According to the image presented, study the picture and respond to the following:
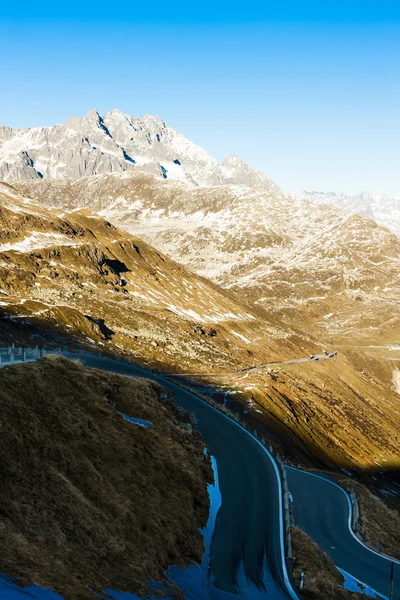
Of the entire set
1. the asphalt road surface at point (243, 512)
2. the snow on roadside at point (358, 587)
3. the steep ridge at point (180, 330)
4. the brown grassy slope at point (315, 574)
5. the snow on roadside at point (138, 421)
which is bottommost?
the snow on roadside at point (358, 587)

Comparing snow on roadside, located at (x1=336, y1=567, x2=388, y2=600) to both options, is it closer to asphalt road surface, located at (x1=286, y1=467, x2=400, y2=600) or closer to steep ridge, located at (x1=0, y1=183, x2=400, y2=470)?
asphalt road surface, located at (x1=286, y1=467, x2=400, y2=600)

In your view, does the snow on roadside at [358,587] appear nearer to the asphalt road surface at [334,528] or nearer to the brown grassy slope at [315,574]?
the brown grassy slope at [315,574]

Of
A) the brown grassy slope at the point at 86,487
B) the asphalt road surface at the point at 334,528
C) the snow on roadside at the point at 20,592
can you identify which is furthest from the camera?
the asphalt road surface at the point at 334,528

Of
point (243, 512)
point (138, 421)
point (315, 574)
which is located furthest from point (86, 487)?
point (315, 574)

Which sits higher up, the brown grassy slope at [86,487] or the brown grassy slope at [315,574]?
the brown grassy slope at [86,487]

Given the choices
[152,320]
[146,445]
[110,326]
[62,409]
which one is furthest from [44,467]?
[152,320]

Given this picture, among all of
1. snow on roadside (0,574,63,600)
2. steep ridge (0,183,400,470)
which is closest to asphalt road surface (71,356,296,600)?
snow on roadside (0,574,63,600)

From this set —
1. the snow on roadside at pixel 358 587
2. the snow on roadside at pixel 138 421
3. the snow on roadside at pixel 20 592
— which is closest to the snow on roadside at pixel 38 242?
the snow on roadside at pixel 138 421

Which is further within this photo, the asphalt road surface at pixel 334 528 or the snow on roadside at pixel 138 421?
the asphalt road surface at pixel 334 528
